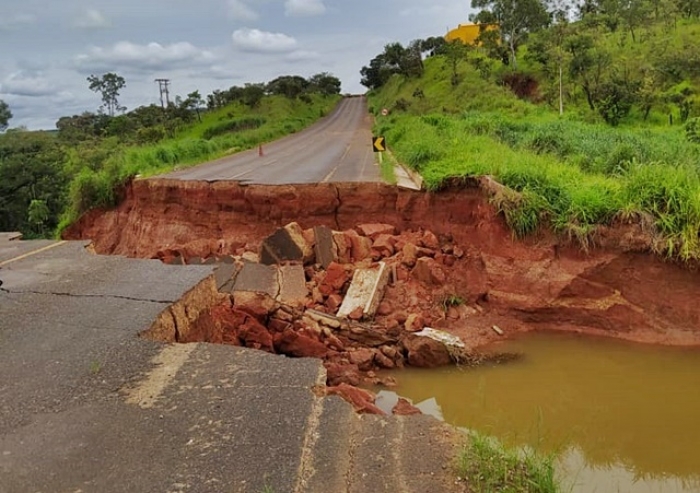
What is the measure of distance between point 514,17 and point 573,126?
82.1ft

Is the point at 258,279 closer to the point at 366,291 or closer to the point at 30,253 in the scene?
the point at 366,291

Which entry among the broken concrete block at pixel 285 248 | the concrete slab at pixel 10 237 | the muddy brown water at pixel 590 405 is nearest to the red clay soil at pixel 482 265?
the muddy brown water at pixel 590 405

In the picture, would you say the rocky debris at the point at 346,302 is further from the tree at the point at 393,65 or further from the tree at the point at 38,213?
the tree at the point at 393,65

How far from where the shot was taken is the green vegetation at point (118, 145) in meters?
17.4

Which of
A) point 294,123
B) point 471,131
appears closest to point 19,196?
point 294,123

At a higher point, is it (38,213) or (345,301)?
(345,301)

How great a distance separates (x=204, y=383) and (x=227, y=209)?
9.15 m

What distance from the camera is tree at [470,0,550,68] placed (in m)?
41.7

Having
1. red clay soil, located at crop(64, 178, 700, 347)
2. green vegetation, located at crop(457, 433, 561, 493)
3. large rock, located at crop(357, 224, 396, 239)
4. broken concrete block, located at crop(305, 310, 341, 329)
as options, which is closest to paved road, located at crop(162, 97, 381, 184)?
red clay soil, located at crop(64, 178, 700, 347)

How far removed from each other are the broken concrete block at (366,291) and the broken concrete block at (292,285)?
0.74m

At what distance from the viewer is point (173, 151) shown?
832 inches

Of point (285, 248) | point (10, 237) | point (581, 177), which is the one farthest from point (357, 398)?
point (10, 237)

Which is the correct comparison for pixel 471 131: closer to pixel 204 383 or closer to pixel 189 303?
pixel 189 303

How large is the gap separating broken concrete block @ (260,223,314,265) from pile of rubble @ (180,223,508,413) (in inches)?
0.7
